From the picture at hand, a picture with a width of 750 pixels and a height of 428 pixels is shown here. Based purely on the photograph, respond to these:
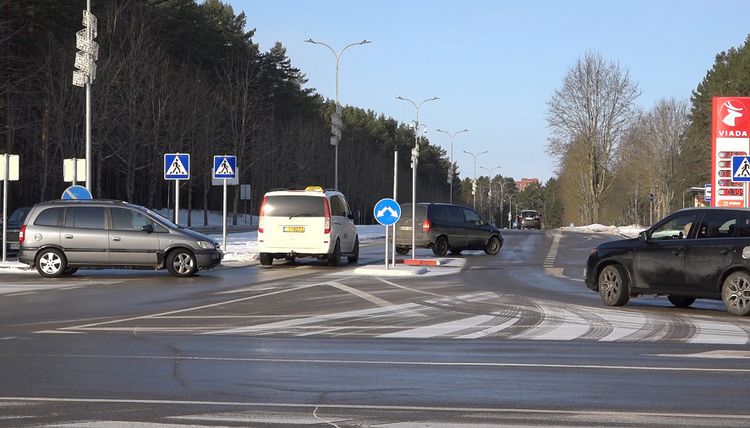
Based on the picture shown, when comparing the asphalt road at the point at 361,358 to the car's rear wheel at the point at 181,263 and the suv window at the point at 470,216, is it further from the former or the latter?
the suv window at the point at 470,216

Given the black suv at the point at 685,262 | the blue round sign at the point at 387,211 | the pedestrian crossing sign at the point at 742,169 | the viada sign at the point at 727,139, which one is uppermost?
the viada sign at the point at 727,139

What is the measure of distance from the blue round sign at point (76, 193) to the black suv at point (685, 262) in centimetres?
1410

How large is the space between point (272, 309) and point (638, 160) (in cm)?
7820

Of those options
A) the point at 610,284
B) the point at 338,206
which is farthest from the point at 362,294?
the point at 338,206

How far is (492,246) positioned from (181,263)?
15.1 metres

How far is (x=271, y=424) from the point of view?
6.95 metres

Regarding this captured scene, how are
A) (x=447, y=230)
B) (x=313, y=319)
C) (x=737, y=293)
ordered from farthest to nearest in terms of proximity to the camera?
(x=447, y=230)
(x=737, y=293)
(x=313, y=319)

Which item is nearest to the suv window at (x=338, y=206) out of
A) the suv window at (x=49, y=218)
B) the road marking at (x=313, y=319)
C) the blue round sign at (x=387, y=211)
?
the blue round sign at (x=387, y=211)

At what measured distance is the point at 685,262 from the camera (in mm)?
15852

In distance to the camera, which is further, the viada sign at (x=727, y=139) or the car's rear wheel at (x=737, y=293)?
the viada sign at (x=727, y=139)

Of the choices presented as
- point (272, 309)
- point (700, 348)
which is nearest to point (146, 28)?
point (272, 309)

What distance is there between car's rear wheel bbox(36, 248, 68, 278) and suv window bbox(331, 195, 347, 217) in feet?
24.4

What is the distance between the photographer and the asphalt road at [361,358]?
743 centimetres

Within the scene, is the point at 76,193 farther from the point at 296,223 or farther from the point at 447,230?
the point at 447,230
